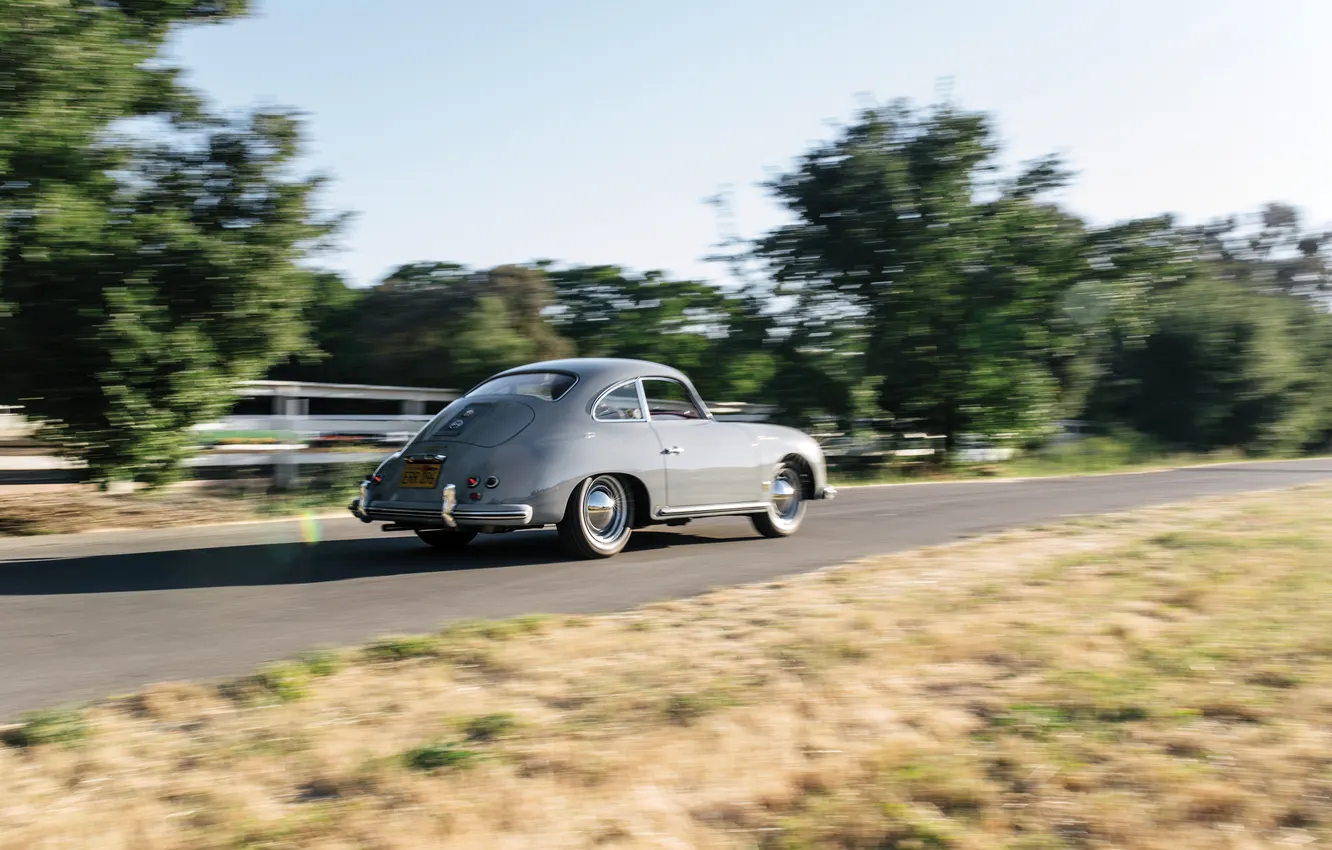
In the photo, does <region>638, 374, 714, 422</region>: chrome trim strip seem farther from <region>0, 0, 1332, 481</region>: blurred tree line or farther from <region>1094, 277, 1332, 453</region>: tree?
<region>1094, 277, 1332, 453</region>: tree

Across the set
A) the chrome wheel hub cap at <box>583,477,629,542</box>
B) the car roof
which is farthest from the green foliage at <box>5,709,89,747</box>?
the car roof

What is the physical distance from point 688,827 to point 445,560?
6311mm

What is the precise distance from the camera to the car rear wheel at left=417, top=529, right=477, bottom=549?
10.4m

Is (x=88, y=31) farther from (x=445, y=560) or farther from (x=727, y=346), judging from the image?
(x=727, y=346)

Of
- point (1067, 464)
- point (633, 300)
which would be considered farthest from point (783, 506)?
point (633, 300)

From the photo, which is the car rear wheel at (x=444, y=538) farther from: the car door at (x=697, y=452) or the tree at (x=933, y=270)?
the tree at (x=933, y=270)

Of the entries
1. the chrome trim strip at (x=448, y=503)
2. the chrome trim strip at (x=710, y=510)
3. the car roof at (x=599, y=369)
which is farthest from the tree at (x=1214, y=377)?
the chrome trim strip at (x=448, y=503)

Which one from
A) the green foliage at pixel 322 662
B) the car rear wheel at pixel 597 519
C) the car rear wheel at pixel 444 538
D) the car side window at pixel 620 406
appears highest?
the car side window at pixel 620 406

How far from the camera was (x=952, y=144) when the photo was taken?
25.9 meters

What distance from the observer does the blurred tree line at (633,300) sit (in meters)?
11.8

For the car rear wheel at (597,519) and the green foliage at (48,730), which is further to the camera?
the car rear wheel at (597,519)

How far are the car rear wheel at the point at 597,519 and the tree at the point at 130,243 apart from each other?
5262mm

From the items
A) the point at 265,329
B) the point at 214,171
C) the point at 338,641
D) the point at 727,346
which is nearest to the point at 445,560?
the point at 338,641

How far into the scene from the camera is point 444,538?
34.8 ft
